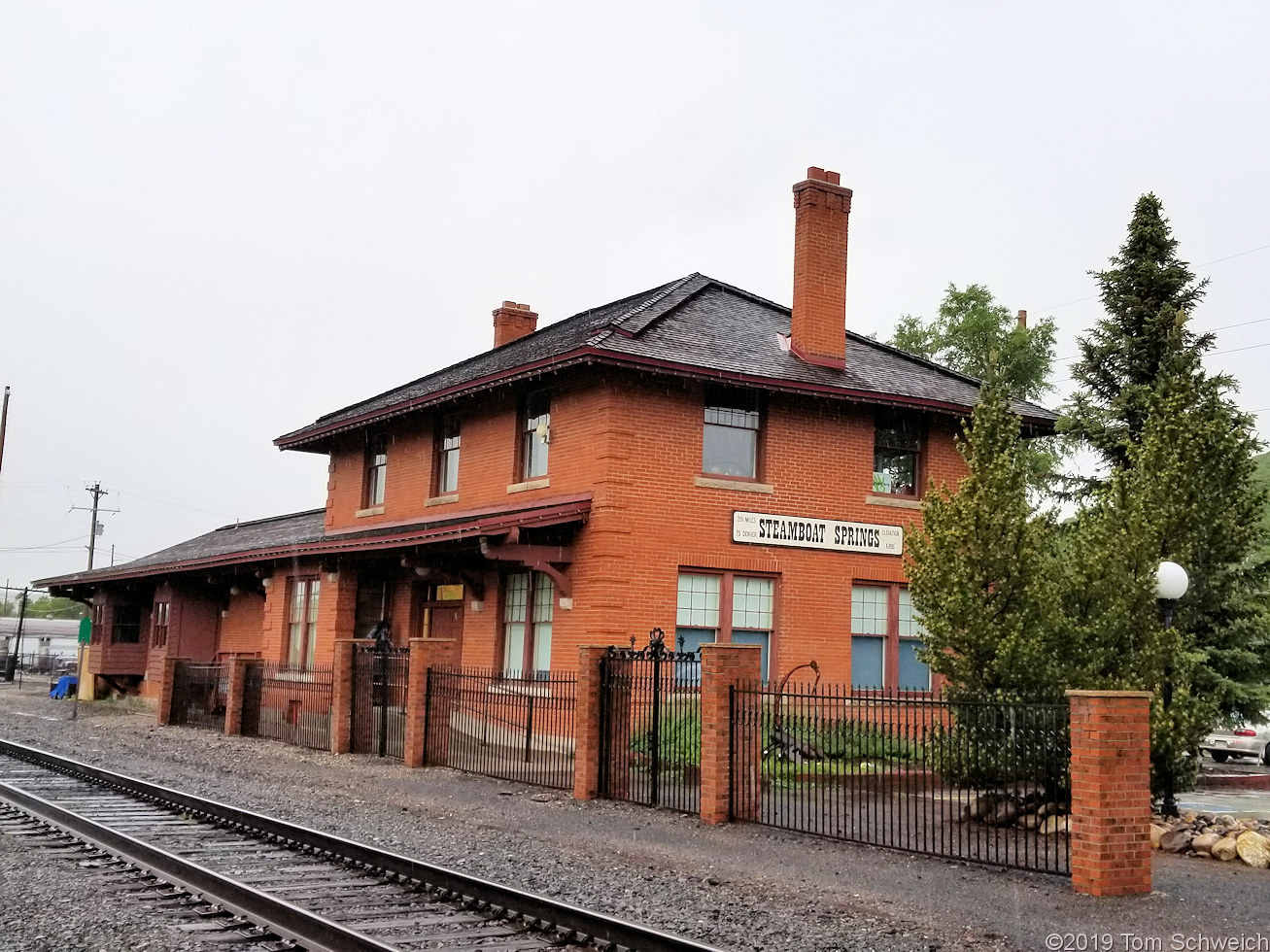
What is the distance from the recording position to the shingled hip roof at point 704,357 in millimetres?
19328

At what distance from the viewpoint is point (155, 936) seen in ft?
25.0

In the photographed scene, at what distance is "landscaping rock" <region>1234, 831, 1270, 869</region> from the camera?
35.9ft

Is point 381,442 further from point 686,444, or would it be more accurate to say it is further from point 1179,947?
point 1179,947

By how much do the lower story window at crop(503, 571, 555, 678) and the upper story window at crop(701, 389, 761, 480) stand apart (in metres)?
3.36

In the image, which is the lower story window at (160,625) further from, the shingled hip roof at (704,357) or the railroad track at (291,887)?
the railroad track at (291,887)

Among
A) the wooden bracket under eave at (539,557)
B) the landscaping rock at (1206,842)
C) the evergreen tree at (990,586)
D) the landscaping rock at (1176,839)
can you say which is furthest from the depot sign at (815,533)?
the landscaping rock at (1206,842)

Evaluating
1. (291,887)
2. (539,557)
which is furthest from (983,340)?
(291,887)

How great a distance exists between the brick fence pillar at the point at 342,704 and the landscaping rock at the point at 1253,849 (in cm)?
1371

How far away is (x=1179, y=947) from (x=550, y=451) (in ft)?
46.0

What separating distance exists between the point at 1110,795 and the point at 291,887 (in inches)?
247

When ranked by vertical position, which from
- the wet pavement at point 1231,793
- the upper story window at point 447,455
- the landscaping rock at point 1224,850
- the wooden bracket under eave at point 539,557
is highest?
the upper story window at point 447,455

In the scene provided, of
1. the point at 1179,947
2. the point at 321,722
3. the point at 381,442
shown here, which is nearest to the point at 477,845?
the point at 1179,947

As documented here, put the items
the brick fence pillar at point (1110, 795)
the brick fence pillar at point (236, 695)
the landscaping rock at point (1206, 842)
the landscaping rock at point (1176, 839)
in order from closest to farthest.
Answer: the brick fence pillar at point (1110, 795), the landscaping rock at point (1206, 842), the landscaping rock at point (1176, 839), the brick fence pillar at point (236, 695)

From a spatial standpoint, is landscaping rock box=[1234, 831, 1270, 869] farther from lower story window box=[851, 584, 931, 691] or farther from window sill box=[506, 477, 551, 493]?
window sill box=[506, 477, 551, 493]
